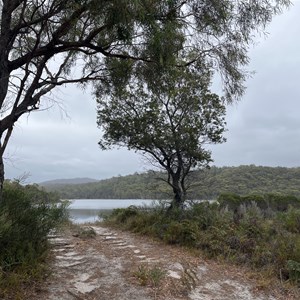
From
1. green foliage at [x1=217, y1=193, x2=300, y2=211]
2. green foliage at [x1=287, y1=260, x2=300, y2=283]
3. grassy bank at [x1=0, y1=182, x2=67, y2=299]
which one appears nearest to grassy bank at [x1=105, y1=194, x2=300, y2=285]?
green foliage at [x1=287, y1=260, x2=300, y2=283]

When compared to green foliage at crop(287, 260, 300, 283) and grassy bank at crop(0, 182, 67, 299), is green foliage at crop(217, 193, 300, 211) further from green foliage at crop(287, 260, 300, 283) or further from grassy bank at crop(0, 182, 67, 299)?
grassy bank at crop(0, 182, 67, 299)

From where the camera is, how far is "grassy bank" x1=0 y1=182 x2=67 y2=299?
16.5ft

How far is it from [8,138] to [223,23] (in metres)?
4.02

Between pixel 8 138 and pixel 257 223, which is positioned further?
pixel 257 223

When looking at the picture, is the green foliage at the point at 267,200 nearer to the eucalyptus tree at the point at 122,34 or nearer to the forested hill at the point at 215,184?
the forested hill at the point at 215,184

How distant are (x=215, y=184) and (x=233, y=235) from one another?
21.9ft

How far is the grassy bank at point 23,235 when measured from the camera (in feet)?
16.5

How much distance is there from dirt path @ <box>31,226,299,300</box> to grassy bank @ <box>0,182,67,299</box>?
0.98ft

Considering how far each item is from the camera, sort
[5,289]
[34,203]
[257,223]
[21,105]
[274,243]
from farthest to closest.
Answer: [257,223]
[274,243]
[34,203]
[21,105]
[5,289]

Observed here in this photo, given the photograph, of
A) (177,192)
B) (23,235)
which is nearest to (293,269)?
(23,235)

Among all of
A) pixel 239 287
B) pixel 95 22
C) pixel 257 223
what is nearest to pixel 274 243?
pixel 257 223

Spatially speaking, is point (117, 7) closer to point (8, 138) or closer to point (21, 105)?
point (21, 105)

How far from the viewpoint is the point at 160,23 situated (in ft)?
18.6

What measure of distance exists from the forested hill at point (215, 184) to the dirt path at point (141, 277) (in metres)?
5.09
